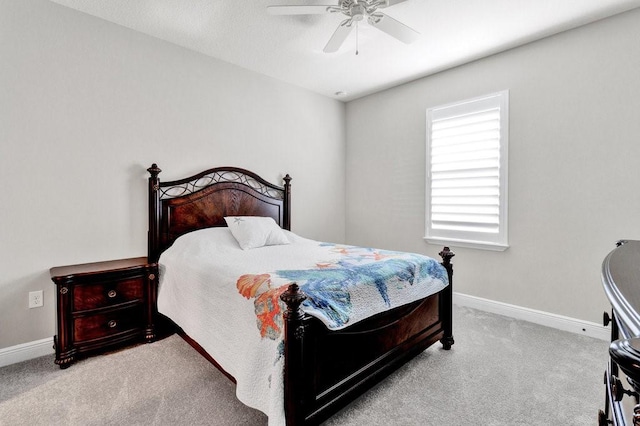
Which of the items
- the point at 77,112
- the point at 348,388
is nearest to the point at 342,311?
the point at 348,388

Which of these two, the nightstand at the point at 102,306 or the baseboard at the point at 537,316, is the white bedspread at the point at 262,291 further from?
the baseboard at the point at 537,316

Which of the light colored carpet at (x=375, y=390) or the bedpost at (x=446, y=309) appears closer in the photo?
the light colored carpet at (x=375, y=390)

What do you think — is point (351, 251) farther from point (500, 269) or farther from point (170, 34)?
Answer: point (170, 34)

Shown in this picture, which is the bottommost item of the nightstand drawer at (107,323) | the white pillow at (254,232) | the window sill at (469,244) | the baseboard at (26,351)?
the baseboard at (26,351)

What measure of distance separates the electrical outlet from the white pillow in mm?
1536

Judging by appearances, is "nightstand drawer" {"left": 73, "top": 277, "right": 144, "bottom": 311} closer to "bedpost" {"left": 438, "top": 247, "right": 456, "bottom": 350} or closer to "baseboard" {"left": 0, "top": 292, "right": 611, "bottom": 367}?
"baseboard" {"left": 0, "top": 292, "right": 611, "bottom": 367}

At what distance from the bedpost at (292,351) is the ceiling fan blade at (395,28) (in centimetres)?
198

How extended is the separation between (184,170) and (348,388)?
2.54 m

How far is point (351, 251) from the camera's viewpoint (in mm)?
2842

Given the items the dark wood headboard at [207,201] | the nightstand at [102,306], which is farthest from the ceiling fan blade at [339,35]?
the nightstand at [102,306]

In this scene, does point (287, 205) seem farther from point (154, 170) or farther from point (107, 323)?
point (107, 323)

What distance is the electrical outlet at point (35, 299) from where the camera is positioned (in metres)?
2.43

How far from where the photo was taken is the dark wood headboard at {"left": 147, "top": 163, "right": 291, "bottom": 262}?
2953 millimetres

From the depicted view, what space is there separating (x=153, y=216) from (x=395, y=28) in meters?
2.59
